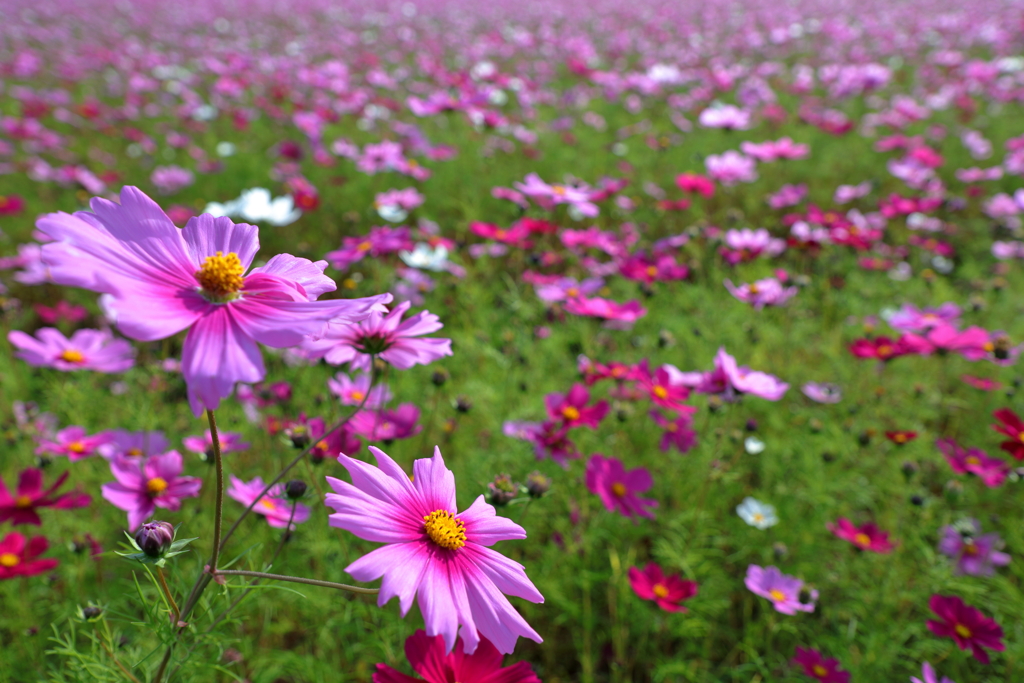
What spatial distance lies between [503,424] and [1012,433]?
Result: 998 millimetres

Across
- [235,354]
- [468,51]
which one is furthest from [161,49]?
[235,354]

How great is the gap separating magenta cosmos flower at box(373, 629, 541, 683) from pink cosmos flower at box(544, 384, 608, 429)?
0.58 metres

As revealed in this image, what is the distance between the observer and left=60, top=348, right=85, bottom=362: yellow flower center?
4.36 feet

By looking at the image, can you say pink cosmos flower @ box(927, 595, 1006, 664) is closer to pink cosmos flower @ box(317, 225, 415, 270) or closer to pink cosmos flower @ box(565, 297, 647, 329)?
pink cosmos flower @ box(565, 297, 647, 329)

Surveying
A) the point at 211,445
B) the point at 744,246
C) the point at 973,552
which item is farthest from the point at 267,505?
the point at 744,246

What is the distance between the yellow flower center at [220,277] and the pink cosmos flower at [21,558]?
0.71 m

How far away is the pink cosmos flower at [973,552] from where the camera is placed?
4.19ft

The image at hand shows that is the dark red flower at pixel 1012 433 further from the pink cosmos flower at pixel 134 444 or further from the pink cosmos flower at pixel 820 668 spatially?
the pink cosmos flower at pixel 134 444

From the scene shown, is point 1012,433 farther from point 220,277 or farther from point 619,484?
point 220,277

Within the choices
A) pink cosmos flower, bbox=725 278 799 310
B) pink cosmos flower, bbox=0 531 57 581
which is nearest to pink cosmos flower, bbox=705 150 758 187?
pink cosmos flower, bbox=725 278 799 310

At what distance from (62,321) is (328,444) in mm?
2016

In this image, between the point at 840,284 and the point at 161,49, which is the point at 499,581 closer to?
the point at 840,284

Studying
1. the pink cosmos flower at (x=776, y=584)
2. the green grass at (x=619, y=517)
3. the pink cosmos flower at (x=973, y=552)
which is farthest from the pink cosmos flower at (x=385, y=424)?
the pink cosmos flower at (x=973, y=552)

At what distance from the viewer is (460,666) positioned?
60 centimetres
